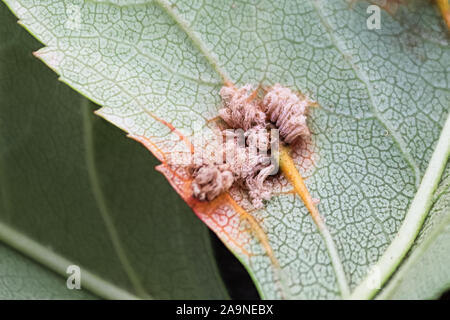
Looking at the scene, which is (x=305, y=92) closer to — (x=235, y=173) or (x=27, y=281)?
(x=235, y=173)

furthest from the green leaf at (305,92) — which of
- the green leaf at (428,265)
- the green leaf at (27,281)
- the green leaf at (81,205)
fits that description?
the green leaf at (27,281)

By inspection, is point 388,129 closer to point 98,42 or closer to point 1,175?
point 98,42

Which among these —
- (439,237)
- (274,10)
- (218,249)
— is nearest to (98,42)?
(274,10)

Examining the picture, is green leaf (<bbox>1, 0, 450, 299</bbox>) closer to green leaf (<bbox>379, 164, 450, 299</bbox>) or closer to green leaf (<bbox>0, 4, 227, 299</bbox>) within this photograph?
green leaf (<bbox>379, 164, 450, 299</bbox>)

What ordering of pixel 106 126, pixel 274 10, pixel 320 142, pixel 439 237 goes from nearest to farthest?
pixel 439 237
pixel 320 142
pixel 274 10
pixel 106 126

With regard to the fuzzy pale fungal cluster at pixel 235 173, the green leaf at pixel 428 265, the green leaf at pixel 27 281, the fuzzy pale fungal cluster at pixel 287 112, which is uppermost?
the fuzzy pale fungal cluster at pixel 287 112

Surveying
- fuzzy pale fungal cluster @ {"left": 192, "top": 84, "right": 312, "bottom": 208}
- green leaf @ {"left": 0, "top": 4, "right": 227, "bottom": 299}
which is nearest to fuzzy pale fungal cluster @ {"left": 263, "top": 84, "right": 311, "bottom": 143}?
fuzzy pale fungal cluster @ {"left": 192, "top": 84, "right": 312, "bottom": 208}

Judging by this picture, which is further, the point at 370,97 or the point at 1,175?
the point at 1,175

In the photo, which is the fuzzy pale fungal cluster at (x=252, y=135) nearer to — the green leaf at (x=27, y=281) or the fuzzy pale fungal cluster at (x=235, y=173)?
the fuzzy pale fungal cluster at (x=235, y=173)
